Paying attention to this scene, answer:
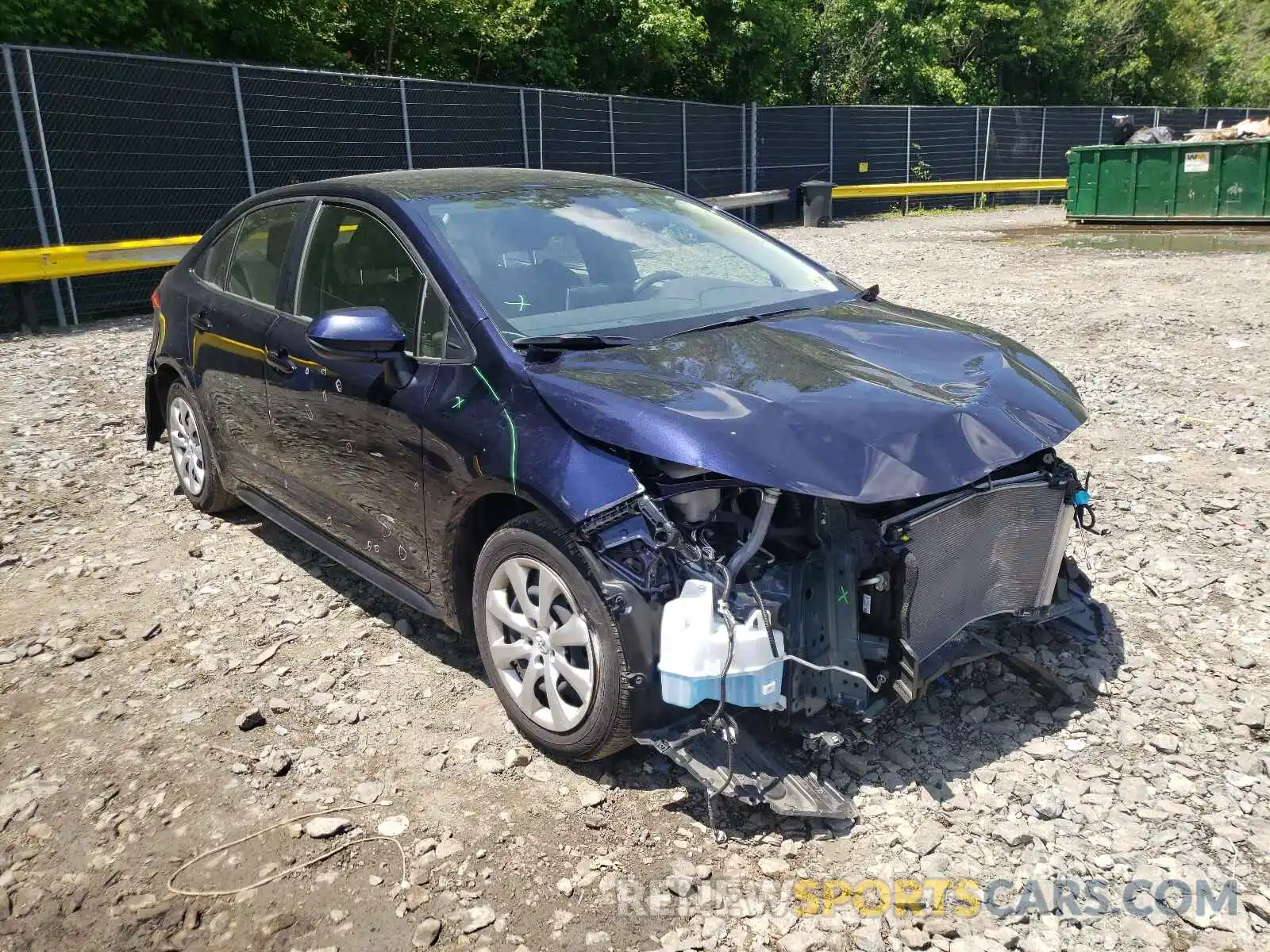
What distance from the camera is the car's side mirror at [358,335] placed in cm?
330

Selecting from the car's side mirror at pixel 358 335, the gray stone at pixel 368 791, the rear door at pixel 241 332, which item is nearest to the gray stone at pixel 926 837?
the gray stone at pixel 368 791

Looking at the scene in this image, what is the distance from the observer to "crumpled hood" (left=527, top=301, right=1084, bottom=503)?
106 inches


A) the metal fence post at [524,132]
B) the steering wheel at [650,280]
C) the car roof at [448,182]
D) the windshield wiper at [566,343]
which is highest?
the metal fence post at [524,132]

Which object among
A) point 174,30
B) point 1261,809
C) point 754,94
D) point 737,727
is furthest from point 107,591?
point 754,94

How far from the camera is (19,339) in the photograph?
10172 mm

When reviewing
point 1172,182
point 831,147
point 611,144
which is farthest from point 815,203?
point 1172,182

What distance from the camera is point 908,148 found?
26656 mm

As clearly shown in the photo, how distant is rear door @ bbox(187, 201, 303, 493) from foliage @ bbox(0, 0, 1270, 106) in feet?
34.4

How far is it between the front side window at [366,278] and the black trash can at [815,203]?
20.6 meters

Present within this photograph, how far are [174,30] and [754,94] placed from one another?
51.9 ft

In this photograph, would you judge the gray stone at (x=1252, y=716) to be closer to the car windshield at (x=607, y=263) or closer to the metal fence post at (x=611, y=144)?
the car windshield at (x=607, y=263)

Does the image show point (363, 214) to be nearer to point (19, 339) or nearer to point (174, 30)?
point (19, 339)

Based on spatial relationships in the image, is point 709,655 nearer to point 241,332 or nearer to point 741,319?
point 741,319

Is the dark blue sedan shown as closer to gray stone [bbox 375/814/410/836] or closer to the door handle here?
the door handle
